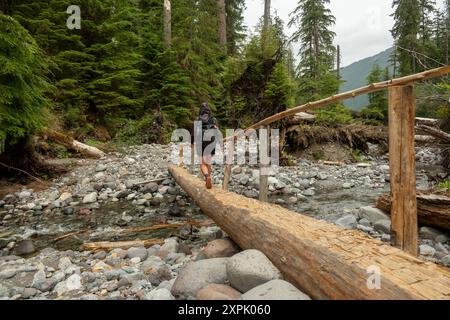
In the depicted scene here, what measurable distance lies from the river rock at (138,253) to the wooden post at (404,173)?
343 centimetres

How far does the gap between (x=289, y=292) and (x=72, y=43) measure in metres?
13.9

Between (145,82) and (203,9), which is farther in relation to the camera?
(203,9)

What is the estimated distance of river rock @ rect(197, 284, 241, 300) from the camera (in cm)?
252

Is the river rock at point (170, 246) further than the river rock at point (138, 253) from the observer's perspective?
Yes

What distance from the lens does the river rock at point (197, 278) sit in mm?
2918

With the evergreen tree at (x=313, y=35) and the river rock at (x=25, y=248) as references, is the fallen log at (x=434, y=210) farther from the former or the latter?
the evergreen tree at (x=313, y=35)

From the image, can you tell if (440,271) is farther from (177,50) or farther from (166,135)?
(177,50)

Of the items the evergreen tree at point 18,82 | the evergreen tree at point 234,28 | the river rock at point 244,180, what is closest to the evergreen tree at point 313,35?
the evergreen tree at point 234,28

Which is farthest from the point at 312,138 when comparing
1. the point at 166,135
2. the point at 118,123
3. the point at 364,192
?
the point at 118,123

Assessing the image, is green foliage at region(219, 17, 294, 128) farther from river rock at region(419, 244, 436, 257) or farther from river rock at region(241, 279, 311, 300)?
river rock at region(241, 279, 311, 300)

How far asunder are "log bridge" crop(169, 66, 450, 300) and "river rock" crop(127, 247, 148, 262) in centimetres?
168

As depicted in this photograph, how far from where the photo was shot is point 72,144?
1120 centimetres

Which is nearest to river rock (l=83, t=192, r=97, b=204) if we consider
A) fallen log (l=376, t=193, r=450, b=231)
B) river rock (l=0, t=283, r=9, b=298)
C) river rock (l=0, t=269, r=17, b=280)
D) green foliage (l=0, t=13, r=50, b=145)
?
green foliage (l=0, t=13, r=50, b=145)
